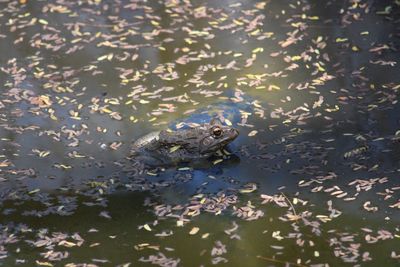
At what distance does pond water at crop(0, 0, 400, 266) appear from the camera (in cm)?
462

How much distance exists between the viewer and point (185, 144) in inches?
212

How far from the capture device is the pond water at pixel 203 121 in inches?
182

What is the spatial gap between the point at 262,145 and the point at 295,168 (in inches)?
14.8

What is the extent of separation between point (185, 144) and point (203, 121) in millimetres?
328

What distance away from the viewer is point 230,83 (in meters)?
6.13

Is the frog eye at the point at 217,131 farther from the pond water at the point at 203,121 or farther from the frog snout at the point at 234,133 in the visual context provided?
→ the pond water at the point at 203,121

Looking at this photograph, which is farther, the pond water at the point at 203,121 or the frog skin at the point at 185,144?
the frog skin at the point at 185,144

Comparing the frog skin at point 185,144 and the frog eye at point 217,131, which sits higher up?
the frog eye at point 217,131

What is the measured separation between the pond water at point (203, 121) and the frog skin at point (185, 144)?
0.11 metres

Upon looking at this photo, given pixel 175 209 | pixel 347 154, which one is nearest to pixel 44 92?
pixel 175 209

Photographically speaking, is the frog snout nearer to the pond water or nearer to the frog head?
the frog head

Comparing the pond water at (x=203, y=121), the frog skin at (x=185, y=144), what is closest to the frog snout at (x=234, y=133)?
the frog skin at (x=185, y=144)

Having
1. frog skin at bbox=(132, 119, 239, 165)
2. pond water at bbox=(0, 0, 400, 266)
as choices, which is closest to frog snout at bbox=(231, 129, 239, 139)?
frog skin at bbox=(132, 119, 239, 165)

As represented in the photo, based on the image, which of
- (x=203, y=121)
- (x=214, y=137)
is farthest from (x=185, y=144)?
(x=203, y=121)
